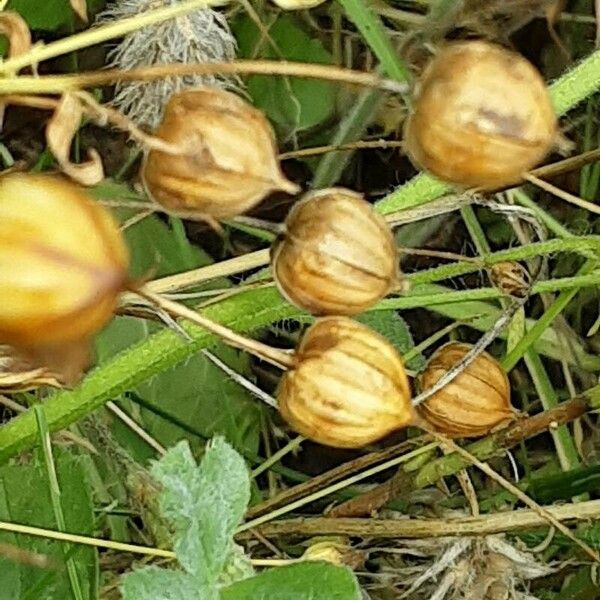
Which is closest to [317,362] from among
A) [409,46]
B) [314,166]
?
[409,46]

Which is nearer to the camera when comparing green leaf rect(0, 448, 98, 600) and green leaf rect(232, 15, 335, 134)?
green leaf rect(0, 448, 98, 600)

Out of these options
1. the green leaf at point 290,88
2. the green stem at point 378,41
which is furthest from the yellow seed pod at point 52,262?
the green leaf at point 290,88

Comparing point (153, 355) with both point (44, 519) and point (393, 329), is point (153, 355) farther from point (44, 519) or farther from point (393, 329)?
point (393, 329)

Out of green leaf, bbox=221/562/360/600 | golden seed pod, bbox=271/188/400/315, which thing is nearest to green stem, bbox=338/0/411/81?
golden seed pod, bbox=271/188/400/315

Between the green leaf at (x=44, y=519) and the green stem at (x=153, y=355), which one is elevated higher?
the green stem at (x=153, y=355)

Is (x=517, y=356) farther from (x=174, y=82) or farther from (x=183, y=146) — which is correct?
(x=183, y=146)

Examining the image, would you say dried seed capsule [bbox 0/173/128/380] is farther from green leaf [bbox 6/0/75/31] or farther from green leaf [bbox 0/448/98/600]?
green leaf [bbox 6/0/75/31]

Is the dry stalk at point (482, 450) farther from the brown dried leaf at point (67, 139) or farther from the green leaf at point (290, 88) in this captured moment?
the brown dried leaf at point (67, 139)
